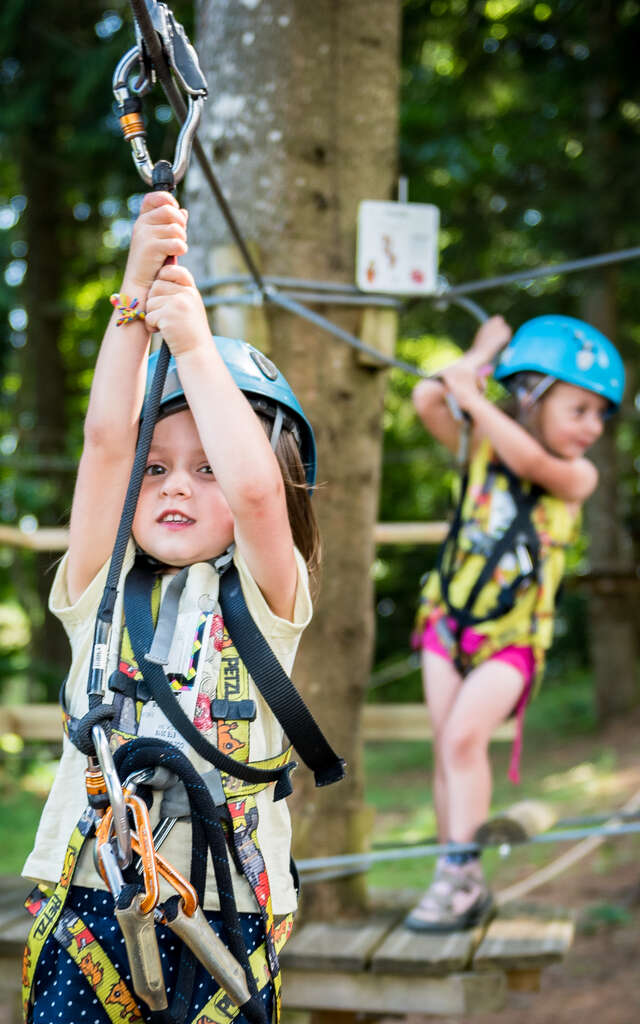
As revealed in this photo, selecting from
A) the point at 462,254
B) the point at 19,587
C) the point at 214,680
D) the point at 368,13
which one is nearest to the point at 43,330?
the point at 19,587

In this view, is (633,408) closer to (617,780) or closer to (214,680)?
(617,780)

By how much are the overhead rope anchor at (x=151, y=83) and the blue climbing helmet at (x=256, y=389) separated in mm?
372

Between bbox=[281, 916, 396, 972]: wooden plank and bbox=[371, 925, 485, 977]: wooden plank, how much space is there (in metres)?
0.04

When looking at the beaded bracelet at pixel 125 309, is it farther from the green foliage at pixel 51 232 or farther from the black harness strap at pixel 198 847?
the green foliage at pixel 51 232

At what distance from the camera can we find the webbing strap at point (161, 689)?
166cm

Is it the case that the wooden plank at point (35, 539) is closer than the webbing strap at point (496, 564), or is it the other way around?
the webbing strap at point (496, 564)

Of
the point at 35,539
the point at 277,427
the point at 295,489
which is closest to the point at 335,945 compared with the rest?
the point at 295,489

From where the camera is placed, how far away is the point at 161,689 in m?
1.68

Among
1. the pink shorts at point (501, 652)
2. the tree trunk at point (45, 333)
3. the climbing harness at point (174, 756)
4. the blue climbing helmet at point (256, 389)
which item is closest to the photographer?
the climbing harness at point (174, 756)

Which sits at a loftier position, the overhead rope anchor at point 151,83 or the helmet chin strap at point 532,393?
the overhead rope anchor at point 151,83

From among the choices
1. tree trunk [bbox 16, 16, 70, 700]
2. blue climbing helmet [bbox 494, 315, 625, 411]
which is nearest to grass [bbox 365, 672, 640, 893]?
blue climbing helmet [bbox 494, 315, 625, 411]

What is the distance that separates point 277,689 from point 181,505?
0.33m

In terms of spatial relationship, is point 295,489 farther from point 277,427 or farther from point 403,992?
point 403,992

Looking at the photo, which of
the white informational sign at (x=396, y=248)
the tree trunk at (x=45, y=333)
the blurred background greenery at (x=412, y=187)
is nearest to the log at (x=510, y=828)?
the white informational sign at (x=396, y=248)
